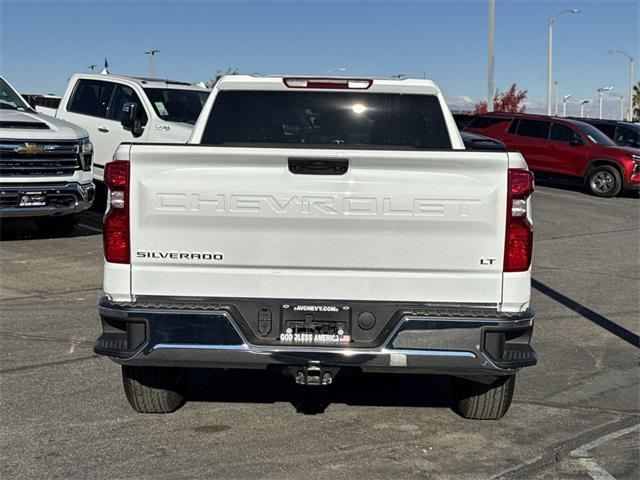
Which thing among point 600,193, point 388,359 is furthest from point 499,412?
point 600,193

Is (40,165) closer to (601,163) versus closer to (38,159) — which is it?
(38,159)

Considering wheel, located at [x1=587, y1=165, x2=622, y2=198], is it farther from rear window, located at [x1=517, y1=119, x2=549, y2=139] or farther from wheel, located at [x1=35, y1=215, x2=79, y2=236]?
wheel, located at [x1=35, y1=215, x2=79, y2=236]

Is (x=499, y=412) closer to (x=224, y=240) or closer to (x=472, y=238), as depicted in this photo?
(x=472, y=238)

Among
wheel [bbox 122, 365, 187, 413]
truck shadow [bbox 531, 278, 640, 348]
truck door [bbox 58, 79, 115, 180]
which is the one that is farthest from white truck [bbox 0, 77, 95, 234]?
wheel [bbox 122, 365, 187, 413]

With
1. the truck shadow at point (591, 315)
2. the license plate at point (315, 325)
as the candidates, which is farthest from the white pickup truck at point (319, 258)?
the truck shadow at point (591, 315)

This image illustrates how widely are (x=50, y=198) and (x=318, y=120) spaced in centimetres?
714

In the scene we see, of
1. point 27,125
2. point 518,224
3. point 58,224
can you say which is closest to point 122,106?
point 58,224

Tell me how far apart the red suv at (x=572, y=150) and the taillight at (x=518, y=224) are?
17.8m

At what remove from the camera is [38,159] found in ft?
40.8

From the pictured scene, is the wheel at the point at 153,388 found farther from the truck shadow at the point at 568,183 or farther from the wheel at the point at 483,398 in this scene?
the truck shadow at the point at 568,183

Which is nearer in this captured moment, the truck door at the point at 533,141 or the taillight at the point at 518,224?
the taillight at the point at 518,224

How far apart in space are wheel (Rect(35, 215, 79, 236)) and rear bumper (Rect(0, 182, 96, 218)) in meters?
0.68

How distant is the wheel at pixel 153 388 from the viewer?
539 cm

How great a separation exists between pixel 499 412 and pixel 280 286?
5.73ft
